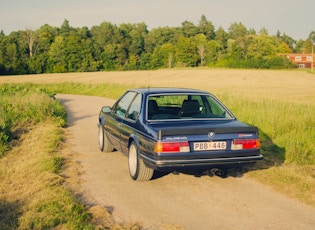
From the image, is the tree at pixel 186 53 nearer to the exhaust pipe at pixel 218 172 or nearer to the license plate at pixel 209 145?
the exhaust pipe at pixel 218 172

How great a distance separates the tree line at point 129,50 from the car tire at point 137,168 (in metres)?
75.7

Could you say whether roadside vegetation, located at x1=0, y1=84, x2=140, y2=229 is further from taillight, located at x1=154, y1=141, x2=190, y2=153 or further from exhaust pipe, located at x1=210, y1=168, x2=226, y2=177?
exhaust pipe, located at x1=210, y1=168, x2=226, y2=177

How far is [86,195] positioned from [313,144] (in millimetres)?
5323

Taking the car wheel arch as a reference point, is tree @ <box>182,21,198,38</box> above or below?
above

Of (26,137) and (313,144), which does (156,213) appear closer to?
(313,144)

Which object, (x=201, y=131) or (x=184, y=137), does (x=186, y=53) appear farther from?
(x=184, y=137)

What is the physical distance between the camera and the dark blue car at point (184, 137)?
5.73 metres

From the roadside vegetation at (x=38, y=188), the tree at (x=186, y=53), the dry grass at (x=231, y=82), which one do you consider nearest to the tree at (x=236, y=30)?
the tree at (x=186, y=53)

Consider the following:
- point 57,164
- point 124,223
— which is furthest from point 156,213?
point 57,164

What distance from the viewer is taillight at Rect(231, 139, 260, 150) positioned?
598 cm

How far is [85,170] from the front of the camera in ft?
24.1

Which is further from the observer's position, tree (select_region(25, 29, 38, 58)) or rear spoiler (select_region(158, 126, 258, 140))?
tree (select_region(25, 29, 38, 58))

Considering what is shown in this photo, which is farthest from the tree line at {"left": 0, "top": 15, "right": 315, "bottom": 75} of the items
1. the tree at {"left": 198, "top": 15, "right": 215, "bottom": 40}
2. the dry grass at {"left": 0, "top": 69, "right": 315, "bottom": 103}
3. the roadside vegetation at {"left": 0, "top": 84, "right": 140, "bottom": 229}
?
the roadside vegetation at {"left": 0, "top": 84, "right": 140, "bottom": 229}

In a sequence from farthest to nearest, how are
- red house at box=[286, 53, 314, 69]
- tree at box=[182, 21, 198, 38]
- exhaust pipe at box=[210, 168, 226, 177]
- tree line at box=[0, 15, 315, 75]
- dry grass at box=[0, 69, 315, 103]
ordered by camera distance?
red house at box=[286, 53, 314, 69]
tree at box=[182, 21, 198, 38]
tree line at box=[0, 15, 315, 75]
dry grass at box=[0, 69, 315, 103]
exhaust pipe at box=[210, 168, 226, 177]
